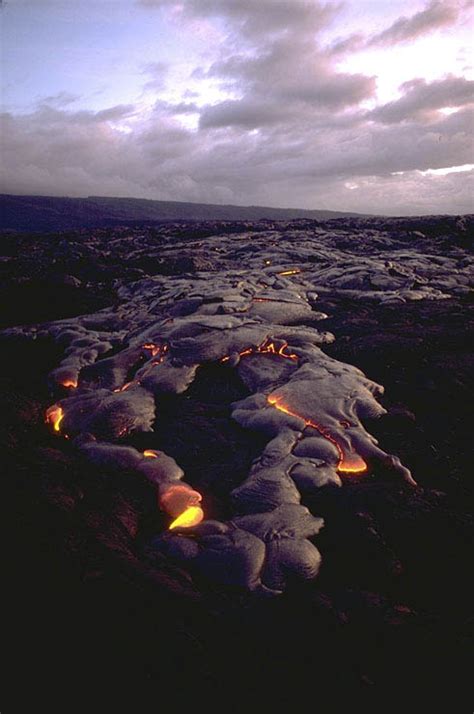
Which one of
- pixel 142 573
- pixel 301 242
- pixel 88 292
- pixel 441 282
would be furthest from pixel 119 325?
pixel 301 242

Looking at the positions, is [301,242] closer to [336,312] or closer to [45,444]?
[336,312]

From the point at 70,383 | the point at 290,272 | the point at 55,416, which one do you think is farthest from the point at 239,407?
the point at 290,272

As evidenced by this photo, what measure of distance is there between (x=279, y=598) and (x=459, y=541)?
1.36m

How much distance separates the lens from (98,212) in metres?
105

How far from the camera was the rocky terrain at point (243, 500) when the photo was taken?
6.59ft

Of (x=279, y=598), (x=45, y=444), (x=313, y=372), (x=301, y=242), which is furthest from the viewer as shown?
(x=301, y=242)

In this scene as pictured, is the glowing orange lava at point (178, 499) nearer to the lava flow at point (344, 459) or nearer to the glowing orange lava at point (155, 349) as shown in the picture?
the lava flow at point (344, 459)

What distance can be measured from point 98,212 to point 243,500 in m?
116

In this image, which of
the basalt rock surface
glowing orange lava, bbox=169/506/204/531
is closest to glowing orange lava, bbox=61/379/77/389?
the basalt rock surface

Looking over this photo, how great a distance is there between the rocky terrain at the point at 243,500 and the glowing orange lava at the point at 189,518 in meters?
0.02

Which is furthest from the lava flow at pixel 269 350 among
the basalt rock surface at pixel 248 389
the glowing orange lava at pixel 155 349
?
the glowing orange lava at pixel 155 349

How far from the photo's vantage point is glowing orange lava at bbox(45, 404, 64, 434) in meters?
4.23

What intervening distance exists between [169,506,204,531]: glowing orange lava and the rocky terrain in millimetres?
23

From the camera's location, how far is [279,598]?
7.66ft
